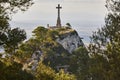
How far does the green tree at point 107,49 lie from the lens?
36312mm

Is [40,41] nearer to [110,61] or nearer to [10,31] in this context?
[110,61]

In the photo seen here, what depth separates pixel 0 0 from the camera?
25594mm

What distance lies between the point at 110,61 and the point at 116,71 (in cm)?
140

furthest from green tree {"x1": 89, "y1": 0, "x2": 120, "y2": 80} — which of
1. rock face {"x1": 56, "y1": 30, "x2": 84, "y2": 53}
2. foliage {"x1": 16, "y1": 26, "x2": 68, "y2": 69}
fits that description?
rock face {"x1": 56, "y1": 30, "x2": 84, "y2": 53}

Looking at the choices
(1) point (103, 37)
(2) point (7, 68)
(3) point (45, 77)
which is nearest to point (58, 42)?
(3) point (45, 77)

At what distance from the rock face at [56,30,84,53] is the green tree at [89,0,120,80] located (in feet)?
281

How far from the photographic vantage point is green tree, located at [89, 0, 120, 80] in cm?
3631

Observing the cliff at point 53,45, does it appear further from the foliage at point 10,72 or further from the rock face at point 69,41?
the foliage at point 10,72

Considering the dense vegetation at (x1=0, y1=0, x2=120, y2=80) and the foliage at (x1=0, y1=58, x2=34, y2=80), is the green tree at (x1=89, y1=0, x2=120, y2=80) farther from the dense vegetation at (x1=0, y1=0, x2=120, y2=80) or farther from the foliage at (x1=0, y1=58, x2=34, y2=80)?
the foliage at (x1=0, y1=58, x2=34, y2=80)

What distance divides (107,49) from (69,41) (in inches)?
3790

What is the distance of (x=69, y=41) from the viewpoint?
13362 cm

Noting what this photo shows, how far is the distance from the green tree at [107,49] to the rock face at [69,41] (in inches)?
3377

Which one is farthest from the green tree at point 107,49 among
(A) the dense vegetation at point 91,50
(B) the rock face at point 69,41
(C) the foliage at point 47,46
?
(B) the rock face at point 69,41

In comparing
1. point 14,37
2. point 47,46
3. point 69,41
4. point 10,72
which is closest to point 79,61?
point 47,46
